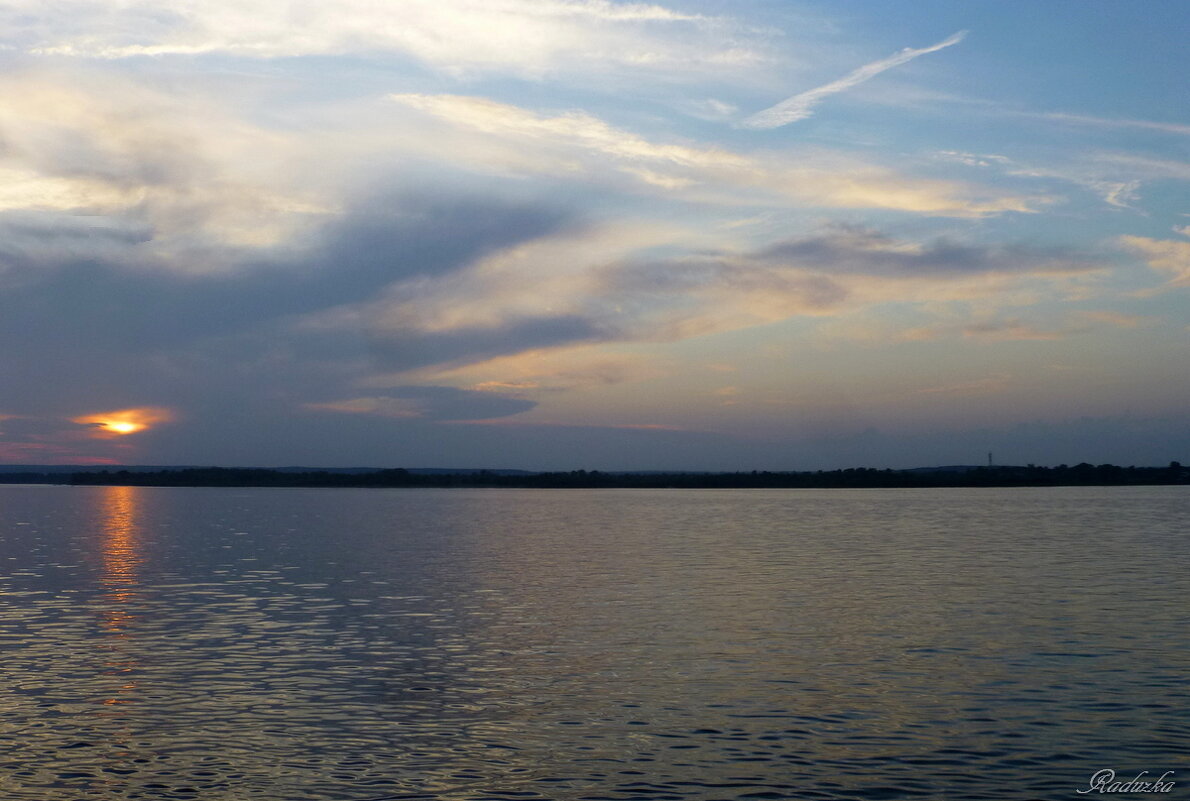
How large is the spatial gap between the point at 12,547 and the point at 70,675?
4788 centimetres

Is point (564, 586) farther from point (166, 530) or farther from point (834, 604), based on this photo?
point (166, 530)

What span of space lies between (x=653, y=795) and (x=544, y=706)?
19.7 feet

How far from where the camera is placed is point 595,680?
2328 cm

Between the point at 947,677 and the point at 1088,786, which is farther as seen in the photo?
the point at 947,677

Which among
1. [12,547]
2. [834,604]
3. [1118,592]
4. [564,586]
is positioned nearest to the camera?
[834,604]

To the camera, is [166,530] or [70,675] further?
[166,530]

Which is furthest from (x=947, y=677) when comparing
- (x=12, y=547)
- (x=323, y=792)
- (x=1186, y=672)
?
(x=12, y=547)

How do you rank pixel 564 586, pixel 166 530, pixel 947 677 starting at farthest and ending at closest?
pixel 166 530 → pixel 564 586 → pixel 947 677

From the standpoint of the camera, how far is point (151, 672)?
24172mm

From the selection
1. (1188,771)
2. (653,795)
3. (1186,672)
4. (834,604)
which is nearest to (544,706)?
(653,795)

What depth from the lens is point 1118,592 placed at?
37.9 meters

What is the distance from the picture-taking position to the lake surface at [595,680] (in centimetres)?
1636

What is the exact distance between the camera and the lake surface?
1636cm

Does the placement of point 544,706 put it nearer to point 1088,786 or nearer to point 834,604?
point 1088,786
